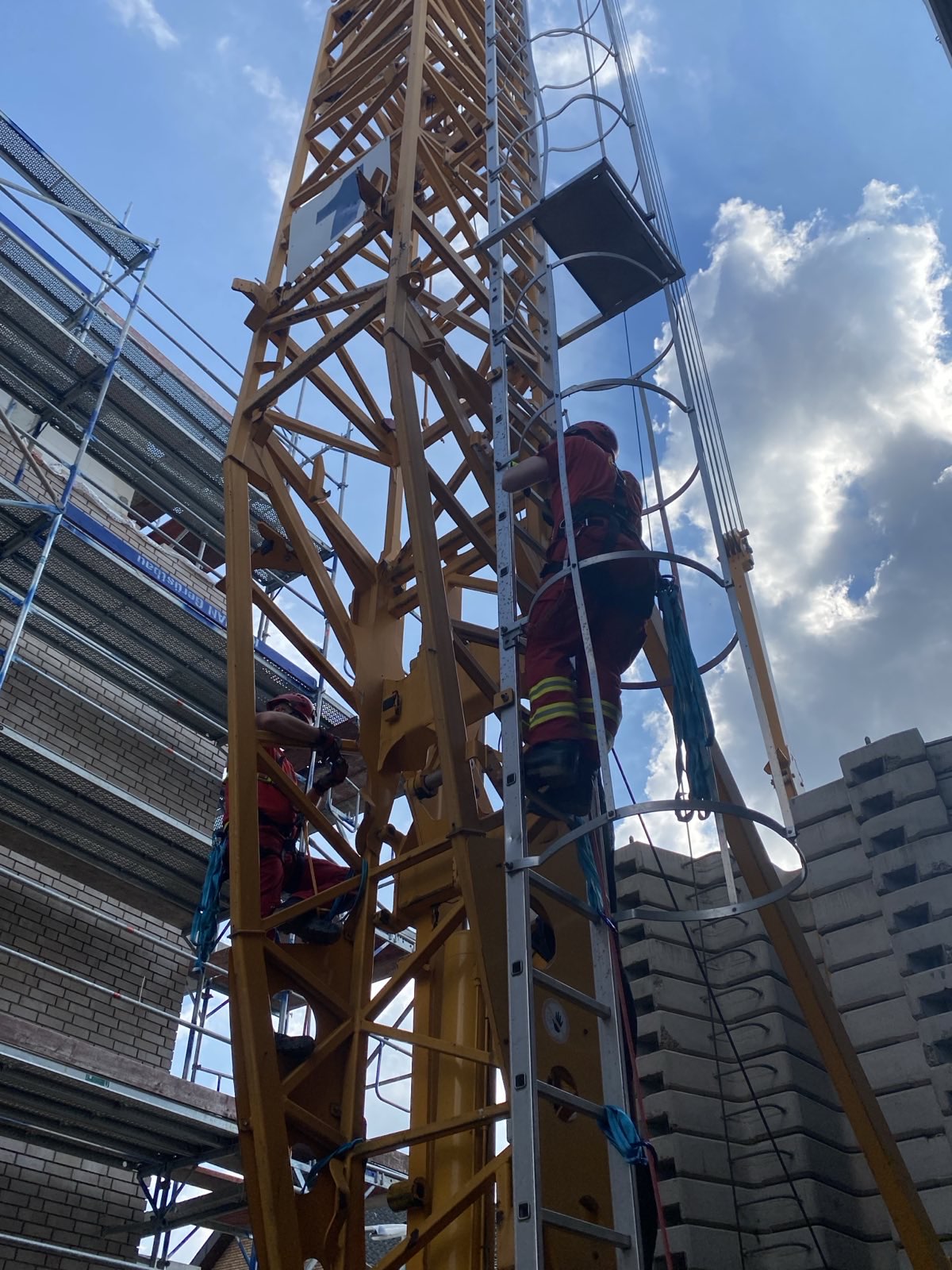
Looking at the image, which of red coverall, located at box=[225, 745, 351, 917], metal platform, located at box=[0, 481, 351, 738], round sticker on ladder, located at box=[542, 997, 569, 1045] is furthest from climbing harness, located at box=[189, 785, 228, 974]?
metal platform, located at box=[0, 481, 351, 738]

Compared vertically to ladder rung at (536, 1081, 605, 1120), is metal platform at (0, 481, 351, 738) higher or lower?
higher

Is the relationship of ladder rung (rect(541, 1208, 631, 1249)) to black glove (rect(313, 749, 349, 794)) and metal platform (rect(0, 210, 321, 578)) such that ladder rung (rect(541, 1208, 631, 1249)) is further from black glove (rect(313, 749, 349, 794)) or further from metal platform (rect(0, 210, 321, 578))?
metal platform (rect(0, 210, 321, 578))

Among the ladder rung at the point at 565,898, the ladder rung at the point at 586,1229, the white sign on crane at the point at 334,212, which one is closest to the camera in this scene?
the ladder rung at the point at 586,1229

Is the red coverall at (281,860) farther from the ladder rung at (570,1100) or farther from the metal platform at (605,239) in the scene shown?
the metal platform at (605,239)

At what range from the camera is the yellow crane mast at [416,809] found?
4391mm

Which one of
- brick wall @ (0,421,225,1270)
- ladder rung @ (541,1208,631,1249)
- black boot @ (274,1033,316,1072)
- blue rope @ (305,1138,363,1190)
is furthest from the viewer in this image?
brick wall @ (0,421,225,1270)

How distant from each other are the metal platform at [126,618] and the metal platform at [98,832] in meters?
1.20

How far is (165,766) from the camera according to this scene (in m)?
10.5

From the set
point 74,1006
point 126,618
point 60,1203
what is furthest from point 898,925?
point 126,618

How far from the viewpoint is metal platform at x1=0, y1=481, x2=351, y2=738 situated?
31.8 feet

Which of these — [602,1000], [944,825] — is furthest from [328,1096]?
[944,825]

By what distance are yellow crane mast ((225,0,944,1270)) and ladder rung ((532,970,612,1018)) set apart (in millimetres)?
18

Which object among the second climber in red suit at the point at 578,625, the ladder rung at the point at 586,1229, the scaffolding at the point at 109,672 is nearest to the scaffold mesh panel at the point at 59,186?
the scaffolding at the point at 109,672

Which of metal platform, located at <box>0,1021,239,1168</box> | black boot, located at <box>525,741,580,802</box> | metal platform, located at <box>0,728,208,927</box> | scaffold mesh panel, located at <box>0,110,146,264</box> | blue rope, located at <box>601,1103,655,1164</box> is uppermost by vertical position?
scaffold mesh panel, located at <box>0,110,146,264</box>
